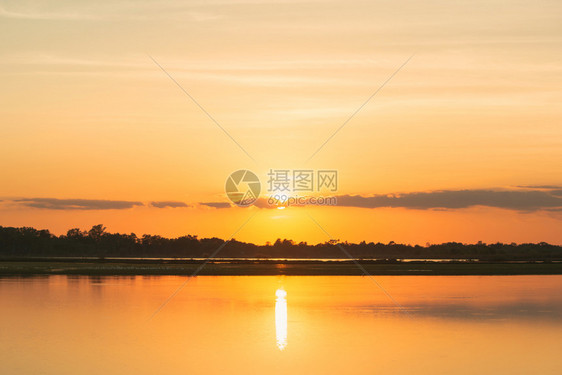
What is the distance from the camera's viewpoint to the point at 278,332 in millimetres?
30297

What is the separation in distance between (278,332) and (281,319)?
4.24 metres

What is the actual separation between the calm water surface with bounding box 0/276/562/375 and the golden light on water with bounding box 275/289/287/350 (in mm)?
61

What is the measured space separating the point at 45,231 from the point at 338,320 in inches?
6144

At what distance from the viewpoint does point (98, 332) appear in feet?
98.6

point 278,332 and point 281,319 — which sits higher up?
point 281,319

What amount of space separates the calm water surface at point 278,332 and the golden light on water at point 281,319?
0.06m

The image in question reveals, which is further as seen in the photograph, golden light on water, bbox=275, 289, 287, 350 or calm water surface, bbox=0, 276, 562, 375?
golden light on water, bbox=275, 289, 287, 350

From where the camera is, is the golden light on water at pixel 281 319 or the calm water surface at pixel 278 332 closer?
the calm water surface at pixel 278 332

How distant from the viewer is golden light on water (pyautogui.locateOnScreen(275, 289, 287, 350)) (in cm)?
2798

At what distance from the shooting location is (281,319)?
34531mm

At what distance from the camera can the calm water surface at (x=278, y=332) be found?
23594mm

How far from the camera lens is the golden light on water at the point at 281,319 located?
27984 mm

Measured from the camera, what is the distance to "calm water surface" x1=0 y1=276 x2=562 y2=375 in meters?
23.6

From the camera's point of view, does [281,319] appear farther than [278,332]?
Yes
